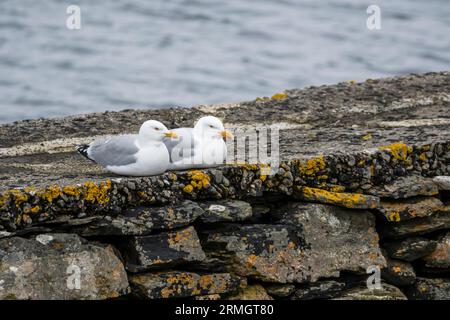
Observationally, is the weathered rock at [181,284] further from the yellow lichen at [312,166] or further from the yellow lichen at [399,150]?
the yellow lichen at [399,150]

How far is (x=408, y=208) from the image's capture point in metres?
7.32

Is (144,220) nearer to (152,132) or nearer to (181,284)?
(181,284)

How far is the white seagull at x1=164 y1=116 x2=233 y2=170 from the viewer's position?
7.02 meters

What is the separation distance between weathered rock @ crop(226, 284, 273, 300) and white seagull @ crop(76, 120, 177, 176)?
38.5 inches

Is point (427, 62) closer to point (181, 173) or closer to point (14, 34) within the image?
point (14, 34)

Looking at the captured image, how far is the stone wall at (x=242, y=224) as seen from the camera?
20.8ft

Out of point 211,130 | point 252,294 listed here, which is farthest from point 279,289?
point 211,130

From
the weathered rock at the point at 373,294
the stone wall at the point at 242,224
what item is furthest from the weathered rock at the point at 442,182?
the weathered rock at the point at 373,294

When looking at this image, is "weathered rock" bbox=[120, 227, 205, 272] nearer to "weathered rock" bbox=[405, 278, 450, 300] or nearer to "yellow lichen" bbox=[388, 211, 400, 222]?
"yellow lichen" bbox=[388, 211, 400, 222]

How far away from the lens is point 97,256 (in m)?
6.42

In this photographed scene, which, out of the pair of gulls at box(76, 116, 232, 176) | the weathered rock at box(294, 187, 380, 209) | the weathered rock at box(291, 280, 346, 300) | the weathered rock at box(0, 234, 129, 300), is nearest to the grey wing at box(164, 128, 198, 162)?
the pair of gulls at box(76, 116, 232, 176)

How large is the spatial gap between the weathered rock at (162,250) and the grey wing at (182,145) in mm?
594
